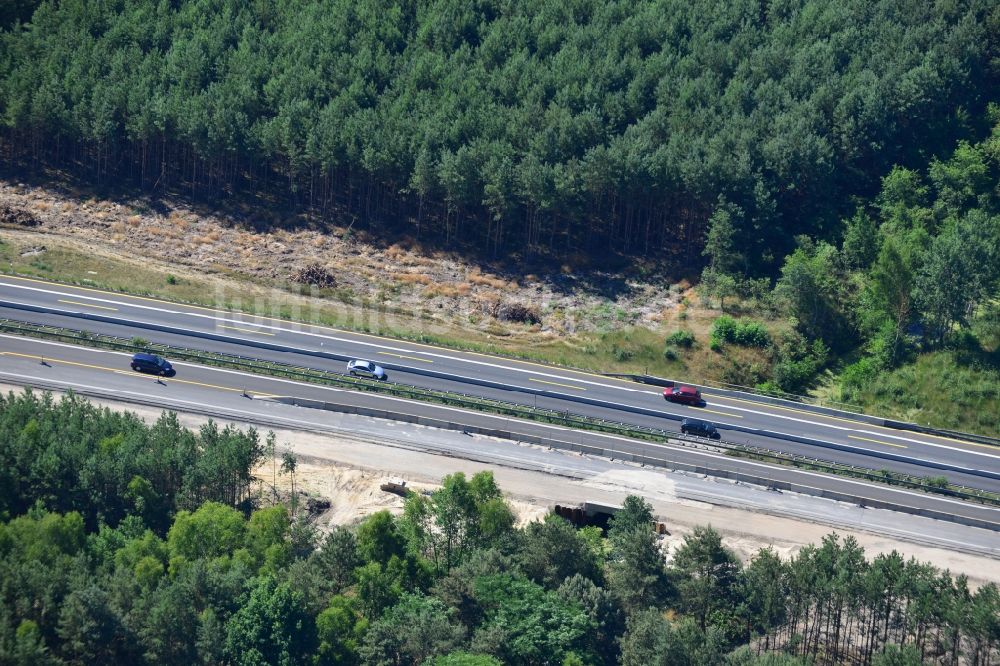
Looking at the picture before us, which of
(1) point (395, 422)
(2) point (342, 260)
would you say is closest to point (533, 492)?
(1) point (395, 422)

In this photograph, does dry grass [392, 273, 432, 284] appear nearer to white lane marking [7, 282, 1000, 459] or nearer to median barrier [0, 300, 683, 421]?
white lane marking [7, 282, 1000, 459]

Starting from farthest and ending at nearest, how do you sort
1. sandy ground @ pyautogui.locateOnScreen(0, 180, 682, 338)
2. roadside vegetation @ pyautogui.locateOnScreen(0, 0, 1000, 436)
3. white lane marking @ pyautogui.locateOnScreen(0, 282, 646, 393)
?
1. sandy ground @ pyautogui.locateOnScreen(0, 180, 682, 338)
2. roadside vegetation @ pyautogui.locateOnScreen(0, 0, 1000, 436)
3. white lane marking @ pyautogui.locateOnScreen(0, 282, 646, 393)

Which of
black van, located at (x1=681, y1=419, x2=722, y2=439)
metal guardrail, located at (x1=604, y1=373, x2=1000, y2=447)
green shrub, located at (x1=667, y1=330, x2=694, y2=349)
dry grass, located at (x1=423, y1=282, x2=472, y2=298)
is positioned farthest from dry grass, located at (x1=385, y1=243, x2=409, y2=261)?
black van, located at (x1=681, y1=419, x2=722, y2=439)

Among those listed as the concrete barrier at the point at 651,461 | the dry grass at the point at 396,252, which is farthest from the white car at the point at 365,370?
the dry grass at the point at 396,252

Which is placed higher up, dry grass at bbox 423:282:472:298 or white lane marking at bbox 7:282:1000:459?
dry grass at bbox 423:282:472:298

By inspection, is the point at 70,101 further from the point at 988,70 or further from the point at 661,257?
the point at 988,70

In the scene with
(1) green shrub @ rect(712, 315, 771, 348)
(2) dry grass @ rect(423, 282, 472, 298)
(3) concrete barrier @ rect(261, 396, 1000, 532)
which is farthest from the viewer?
(2) dry grass @ rect(423, 282, 472, 298)

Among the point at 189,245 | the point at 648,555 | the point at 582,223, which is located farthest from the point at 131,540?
the point at 582,223
